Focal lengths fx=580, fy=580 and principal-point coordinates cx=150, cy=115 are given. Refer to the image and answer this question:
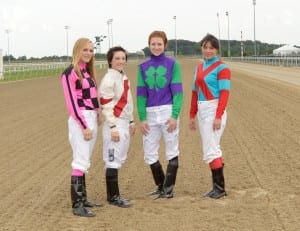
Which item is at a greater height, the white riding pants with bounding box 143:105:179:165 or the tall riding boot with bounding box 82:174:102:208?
the white riding pants with bounding box 143:105:179:165

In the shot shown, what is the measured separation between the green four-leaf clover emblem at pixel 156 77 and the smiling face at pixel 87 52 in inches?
26.1

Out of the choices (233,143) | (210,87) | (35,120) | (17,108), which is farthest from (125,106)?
(17,108)

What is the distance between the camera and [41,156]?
30.5 feet

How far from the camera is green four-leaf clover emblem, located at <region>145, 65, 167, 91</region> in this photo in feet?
19.8

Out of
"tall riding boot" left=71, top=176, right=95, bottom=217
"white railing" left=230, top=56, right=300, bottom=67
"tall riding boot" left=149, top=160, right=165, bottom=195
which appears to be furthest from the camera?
"white railing" left=230, top=56, right=300, bottom=67

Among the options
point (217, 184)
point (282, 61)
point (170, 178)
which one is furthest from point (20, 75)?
point (217, 184)

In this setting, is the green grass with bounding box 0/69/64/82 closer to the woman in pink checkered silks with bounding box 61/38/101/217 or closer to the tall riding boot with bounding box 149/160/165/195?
the tall riding boot with bounding box 149/160/165/195

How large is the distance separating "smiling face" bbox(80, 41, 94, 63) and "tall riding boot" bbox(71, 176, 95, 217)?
1174 mm

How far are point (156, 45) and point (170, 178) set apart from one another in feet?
4.78

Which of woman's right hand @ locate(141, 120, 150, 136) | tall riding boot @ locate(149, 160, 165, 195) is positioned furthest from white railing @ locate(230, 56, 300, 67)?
woman's right hand @ locate(141, 120, 150, 136)

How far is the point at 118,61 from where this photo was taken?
5.96 m

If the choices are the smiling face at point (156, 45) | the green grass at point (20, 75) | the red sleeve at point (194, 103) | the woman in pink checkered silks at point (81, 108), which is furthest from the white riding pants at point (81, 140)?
the green grass at point (20, 75)

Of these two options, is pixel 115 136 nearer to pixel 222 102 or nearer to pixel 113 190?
pixel 113 190

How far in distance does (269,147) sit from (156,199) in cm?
366
